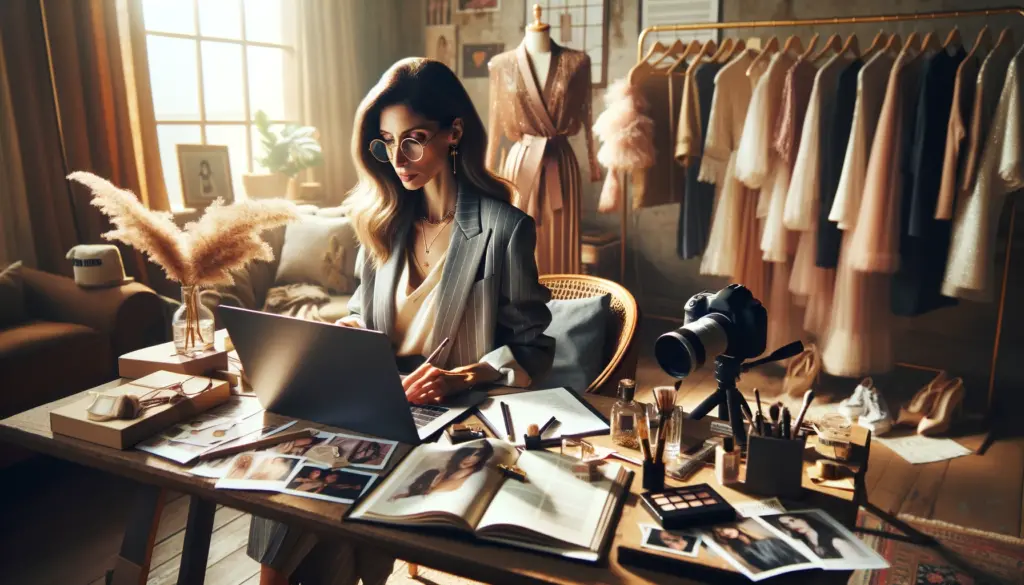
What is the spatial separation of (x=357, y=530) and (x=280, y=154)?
3.40 m

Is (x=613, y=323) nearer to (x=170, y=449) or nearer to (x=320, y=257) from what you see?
(x=170, y=449)

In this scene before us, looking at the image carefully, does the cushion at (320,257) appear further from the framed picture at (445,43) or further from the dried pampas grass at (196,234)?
the dried pampas grass at (196,234)

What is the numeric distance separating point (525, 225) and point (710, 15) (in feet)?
9.72

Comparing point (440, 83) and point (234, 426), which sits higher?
point (440, 83)

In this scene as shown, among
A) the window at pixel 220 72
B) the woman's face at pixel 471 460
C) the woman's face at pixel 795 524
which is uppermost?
the window at pixel 220 72

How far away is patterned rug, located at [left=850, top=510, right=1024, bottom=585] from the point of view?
2053 millimetres

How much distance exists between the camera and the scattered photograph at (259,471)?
1.09 meters

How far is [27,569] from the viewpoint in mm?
2096

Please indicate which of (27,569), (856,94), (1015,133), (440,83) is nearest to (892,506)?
(1015,133)

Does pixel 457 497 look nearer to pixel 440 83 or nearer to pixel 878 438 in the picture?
pixel 440 83

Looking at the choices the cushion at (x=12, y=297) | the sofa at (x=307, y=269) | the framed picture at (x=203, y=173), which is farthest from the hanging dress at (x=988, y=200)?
the cushion at (x=12, y=297)

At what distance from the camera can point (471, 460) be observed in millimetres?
1091

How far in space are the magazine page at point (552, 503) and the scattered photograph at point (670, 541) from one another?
0.20ft

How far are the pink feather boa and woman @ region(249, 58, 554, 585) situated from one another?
174 centimetres
